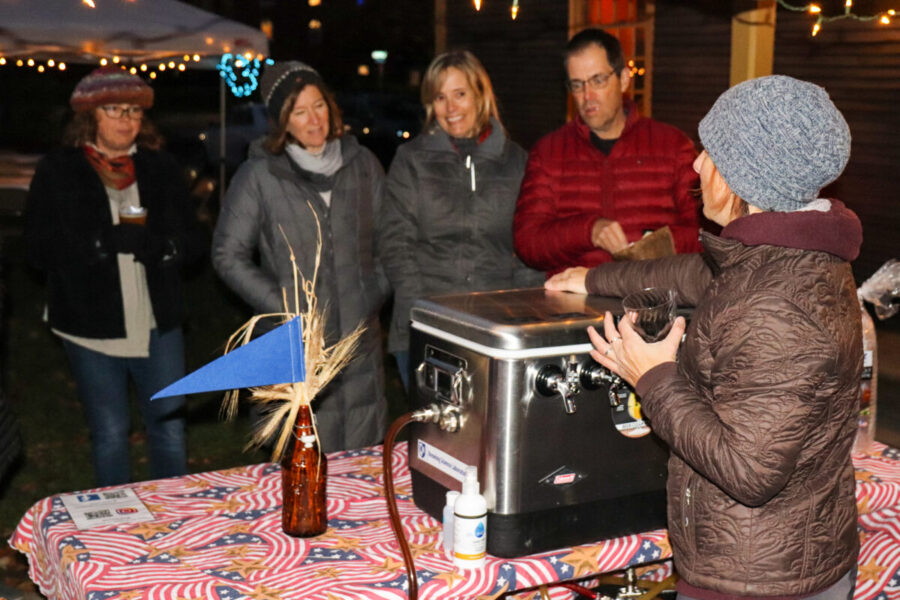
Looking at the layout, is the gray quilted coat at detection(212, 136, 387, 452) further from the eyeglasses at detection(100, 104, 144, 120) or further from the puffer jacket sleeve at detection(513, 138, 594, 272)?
the puffer jacket sleeve at detection(513, 138, 594, 272)

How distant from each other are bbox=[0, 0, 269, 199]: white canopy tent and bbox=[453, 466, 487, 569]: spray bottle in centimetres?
516

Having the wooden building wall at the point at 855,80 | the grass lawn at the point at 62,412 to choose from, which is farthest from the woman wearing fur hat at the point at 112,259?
the wooden building wall at the point at 855,80

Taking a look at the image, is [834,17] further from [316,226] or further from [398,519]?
[398,519]

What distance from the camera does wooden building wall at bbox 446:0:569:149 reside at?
10.0m

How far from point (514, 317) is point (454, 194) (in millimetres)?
1431

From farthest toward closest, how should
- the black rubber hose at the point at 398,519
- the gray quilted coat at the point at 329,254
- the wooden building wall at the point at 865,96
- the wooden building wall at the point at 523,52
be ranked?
the wooden building wall at the point at 523,52, the wooden building wall at the point at 865,96, the gray quilted coat at the point at 329,254, the black rubber hose at the point at 398,519

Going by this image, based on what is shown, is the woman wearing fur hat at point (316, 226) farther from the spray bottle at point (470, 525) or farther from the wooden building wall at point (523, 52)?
the wooden building wall at point (523, 52)

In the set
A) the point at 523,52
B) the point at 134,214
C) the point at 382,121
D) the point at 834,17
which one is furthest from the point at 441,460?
the point at 382,121

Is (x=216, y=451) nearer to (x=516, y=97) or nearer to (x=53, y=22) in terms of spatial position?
(x=53, y=22)

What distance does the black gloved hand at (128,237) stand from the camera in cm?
334

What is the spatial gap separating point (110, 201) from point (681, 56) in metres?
6.09

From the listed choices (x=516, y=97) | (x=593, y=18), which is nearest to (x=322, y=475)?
(x=593, y=18)

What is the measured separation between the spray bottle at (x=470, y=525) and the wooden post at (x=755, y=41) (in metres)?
6.39

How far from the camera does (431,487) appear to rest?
2.16m
